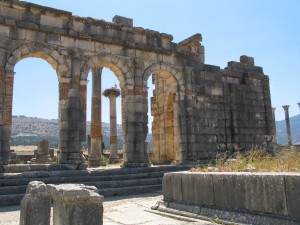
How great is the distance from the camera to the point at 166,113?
15.0m

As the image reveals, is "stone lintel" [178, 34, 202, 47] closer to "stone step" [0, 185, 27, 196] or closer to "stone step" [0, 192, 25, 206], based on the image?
"stone step" [0, 185, 27, 196]

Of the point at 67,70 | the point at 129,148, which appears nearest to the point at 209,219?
the point at 129,148

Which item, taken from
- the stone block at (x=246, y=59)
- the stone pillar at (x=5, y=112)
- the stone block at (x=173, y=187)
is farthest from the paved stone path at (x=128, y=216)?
the stone block at (x=246, y=59)

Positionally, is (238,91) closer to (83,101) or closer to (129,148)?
(129,148)

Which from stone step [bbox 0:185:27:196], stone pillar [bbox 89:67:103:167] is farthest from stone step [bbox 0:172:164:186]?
stone pillar [bbox 89:67:103:167]

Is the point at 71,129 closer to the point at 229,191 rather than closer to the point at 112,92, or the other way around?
the point at 229,191

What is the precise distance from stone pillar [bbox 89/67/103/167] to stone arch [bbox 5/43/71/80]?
26.4ft

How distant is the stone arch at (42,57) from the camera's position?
1026cm

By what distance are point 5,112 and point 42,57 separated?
2.37 meters

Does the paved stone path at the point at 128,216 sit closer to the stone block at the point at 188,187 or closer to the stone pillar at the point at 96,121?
the stone block at the point at 188,187

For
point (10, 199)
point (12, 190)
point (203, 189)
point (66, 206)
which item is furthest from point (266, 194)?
point (12, 190)

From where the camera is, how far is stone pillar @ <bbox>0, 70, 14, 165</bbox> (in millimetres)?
9734

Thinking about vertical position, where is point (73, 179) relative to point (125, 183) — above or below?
above

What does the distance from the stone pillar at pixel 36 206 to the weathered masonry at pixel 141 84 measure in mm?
5869
